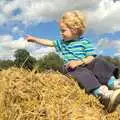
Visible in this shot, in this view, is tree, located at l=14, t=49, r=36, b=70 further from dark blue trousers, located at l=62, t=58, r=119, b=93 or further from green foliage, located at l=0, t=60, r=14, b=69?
dark blue trousers, located at l=62, t=58, r=119, b=93

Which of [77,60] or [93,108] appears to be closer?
[93,108]

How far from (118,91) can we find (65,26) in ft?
4.91

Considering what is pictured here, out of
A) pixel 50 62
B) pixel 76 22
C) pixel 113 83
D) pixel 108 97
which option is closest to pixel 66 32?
pixel 76 22

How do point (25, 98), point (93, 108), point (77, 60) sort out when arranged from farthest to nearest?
point (77, 60) < point (93, 108) < point (25, 98)

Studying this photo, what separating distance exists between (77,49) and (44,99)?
5.28 ft

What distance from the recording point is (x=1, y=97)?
31.4ft

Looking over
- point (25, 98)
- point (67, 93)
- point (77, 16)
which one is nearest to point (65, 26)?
point (77, 16)

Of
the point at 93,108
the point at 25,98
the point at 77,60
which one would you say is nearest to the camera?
the point at 25,98

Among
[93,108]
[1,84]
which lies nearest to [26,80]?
[1,84]

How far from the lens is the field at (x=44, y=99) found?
9328 millimetres

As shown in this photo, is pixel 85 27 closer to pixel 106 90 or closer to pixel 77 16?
pixel 77 16

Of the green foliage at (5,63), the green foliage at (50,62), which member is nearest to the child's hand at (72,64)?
the green foliage at (50,62)

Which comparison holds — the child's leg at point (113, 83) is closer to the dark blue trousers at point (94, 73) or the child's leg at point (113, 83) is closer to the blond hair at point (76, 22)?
the dark blue trousers at point (94, 73)

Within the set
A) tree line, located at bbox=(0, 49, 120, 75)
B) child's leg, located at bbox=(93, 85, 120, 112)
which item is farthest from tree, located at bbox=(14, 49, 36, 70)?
child's leg, located at bbox=(93, 85, 120, 112)
